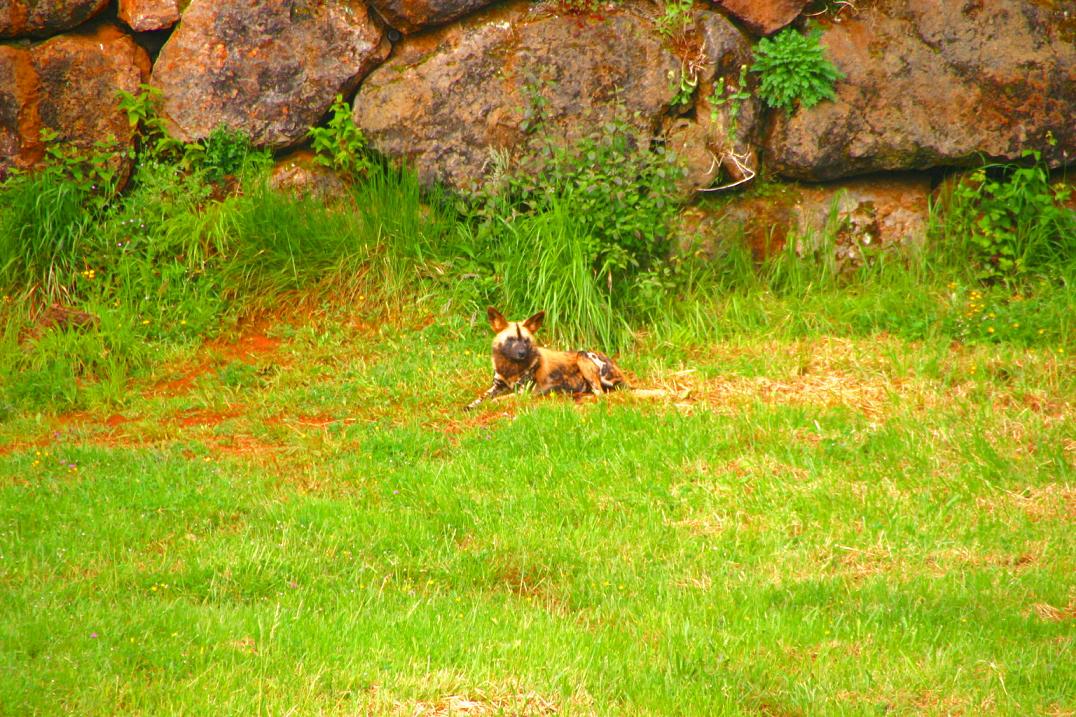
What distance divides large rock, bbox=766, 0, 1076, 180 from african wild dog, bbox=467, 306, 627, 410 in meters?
3.29

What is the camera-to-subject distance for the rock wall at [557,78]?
1099 centimetres

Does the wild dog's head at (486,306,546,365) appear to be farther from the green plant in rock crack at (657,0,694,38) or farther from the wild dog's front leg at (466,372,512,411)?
the green plant in rock crack at (657,0,694,38)

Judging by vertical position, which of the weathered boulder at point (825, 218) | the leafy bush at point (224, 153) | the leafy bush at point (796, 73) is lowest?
the weathered boulder at point (825, 218)

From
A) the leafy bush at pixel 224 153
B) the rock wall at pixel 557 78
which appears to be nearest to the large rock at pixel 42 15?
the rock wall at pixel 557 78

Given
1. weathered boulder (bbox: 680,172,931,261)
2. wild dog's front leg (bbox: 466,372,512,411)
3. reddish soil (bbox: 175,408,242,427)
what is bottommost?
reddish soil (bbox: 175,408,242,427)

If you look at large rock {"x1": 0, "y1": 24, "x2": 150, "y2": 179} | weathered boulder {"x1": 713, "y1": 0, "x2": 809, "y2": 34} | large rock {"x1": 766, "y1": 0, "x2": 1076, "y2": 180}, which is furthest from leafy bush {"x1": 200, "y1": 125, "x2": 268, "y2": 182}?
large rock {"x1": 766, "y1": 0, "x2": 1076, "y2": 180}

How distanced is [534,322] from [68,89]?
5.37m

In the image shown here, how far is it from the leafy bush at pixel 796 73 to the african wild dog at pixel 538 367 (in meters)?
3.48

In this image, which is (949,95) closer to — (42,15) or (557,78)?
(557,78)

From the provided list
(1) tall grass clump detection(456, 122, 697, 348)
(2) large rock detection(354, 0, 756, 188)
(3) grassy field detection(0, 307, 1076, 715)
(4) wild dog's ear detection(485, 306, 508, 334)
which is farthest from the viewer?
(2) large rock detection(354, 0, 756, 188)

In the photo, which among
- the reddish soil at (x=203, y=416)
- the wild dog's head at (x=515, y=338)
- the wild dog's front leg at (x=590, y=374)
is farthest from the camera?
the wild dog's front leg at (x=590, y=374)

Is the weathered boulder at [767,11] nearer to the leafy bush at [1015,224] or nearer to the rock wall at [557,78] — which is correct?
the rock wall at [557,78]

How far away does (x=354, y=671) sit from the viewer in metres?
4.89

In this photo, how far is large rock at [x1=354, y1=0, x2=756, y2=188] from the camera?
36.5 feet
